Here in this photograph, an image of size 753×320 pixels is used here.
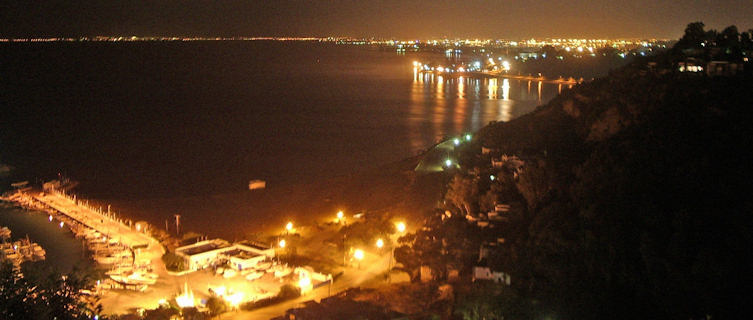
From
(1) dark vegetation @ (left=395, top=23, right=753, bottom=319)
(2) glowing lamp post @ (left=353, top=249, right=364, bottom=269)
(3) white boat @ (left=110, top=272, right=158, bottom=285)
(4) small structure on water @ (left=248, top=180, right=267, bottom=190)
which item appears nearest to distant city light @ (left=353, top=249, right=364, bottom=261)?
(2) glowing lamp post @ (left=353, top=249, right=364, bottom=269)

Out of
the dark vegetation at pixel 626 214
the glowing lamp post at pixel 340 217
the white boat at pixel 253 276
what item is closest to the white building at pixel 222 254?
the white boat at pixel 253 276

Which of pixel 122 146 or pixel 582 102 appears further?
pixel 122 146

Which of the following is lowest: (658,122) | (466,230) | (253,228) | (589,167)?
(253,228)

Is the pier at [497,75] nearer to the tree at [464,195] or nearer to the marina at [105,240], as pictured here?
the tree at [464,195]

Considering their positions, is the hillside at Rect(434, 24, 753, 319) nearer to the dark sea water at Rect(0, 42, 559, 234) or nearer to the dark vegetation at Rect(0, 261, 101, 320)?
the dark vegetation at Rect(0, 261, 101, 320)

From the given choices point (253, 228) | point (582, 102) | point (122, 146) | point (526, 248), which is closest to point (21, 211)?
point (253, 228)

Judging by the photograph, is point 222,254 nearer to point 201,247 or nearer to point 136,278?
point 201,247

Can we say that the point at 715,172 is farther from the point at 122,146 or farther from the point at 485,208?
the point at 122,146
